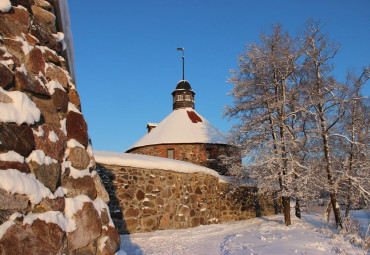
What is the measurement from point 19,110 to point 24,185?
0.66 metres

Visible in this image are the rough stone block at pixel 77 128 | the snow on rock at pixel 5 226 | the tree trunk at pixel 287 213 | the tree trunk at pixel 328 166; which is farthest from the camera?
the tree trunk at pixel 287 213

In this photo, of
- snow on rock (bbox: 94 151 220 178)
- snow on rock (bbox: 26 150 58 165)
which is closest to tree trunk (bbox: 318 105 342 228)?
snow on rock (bbox: 94 151 220 178)

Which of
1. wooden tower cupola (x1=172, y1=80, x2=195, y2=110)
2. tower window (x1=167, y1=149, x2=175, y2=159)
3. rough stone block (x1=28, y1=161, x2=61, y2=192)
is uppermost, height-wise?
wooden tower cupola (x1=172, y1=80, x2=195, y2=110)

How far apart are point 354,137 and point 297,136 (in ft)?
12.5

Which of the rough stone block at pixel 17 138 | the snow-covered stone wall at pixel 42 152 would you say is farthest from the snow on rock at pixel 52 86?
the rough stone block at pixel 17 138

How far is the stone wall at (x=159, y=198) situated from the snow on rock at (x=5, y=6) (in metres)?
6.86

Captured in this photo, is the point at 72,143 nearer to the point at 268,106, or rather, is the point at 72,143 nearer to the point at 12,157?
the point at 12,157

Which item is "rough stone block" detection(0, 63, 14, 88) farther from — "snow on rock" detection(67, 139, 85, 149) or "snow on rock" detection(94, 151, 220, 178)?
"snow on rock" detection(94, 151, 220, 178)

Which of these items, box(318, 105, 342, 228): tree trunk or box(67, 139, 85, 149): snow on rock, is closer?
box(67, 139, 85, 149): snow on rock

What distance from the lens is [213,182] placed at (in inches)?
531

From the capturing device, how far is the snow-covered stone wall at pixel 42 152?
2410 millimetres

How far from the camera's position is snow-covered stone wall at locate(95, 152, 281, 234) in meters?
9.41

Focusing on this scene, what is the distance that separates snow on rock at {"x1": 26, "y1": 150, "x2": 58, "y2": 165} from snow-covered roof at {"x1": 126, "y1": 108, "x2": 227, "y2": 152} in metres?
17.9

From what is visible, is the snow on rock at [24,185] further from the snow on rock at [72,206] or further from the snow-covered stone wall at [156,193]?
the snow-covered stone wall at [156,193]
